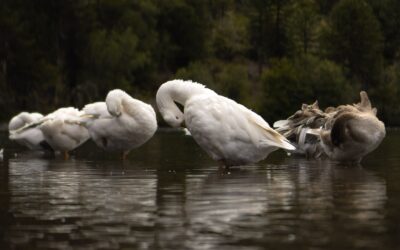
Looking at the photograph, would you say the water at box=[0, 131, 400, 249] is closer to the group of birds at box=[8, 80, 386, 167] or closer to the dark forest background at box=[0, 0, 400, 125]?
the group of birds at box=[8, 80, 386, 167]

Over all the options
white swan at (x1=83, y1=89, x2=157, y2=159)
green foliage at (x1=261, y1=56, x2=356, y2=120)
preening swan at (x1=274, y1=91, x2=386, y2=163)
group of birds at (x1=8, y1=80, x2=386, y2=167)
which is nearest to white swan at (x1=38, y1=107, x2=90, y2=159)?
group of birds at (x1=8, y1=80, x2=386, y2=167)

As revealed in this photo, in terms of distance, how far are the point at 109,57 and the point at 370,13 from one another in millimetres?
22280

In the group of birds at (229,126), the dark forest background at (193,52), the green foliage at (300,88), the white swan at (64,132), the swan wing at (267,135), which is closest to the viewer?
the swan wing at (267,135)

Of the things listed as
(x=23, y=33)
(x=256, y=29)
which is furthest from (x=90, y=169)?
(x=256, y=29)

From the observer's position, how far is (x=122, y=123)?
67.9 ft

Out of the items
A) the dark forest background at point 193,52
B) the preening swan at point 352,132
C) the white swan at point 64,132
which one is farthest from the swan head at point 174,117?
the dark forest background at point 193,52

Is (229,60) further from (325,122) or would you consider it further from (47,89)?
(325,122)

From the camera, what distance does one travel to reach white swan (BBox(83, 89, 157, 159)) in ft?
67.8

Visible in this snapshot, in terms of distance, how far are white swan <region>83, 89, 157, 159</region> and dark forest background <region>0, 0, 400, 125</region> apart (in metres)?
48.3

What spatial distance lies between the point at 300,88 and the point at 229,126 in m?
57.5

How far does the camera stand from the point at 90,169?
58.4 feet

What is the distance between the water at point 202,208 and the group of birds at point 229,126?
44 cm

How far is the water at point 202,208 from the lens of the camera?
8773mm

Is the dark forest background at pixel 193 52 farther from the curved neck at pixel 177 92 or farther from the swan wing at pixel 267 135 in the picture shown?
the swan wing at pixel 267 135
